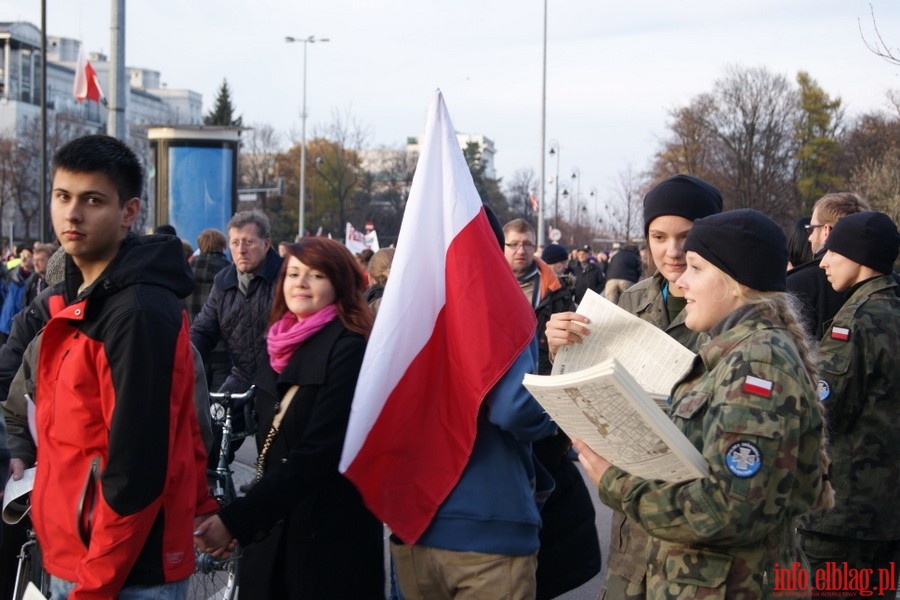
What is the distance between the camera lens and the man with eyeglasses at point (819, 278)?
17.5 ft

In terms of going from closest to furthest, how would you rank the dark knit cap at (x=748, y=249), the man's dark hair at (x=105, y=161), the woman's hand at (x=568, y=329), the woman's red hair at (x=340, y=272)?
the dark knit cap at (x=748, y=249) → the man's dark hair at (x=105, y=161) → the woman's hand at (x=568, y=329) → the woman's red hair at (x=340, y=272)

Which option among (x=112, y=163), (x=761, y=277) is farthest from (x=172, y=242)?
(x=761, y=277)

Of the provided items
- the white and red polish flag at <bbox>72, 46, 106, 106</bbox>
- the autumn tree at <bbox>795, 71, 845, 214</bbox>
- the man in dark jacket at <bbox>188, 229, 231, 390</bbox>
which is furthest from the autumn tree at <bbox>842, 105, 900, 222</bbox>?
the man in dark jacket at <bbox>188, 229, 231, 390</bbox>

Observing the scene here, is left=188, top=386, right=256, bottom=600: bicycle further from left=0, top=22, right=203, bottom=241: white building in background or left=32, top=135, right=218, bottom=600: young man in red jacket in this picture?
left=0, top=22, right=203, bottom=241: white building in background

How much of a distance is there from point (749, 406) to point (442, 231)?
5.14 feet

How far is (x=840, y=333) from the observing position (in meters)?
4.48

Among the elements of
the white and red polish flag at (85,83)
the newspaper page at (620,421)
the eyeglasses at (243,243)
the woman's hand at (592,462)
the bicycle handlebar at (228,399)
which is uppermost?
the white and red polish flag at (85,83)

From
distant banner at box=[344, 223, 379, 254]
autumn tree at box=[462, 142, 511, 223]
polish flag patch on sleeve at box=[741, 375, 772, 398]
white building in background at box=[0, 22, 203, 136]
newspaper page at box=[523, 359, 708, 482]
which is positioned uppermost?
white building in background at box=[0, 22, 203, 136]

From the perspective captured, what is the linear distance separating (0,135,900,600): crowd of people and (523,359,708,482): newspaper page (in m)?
0.08

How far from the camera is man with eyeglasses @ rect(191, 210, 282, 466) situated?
22.0 ft

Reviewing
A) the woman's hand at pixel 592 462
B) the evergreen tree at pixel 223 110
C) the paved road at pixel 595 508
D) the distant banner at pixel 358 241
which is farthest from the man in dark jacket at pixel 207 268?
the evergreen tree at pixel 223 110

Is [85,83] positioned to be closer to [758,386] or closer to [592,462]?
[592,462]

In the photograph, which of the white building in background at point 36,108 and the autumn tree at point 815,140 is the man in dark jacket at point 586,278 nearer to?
the white building in background at point 36,108

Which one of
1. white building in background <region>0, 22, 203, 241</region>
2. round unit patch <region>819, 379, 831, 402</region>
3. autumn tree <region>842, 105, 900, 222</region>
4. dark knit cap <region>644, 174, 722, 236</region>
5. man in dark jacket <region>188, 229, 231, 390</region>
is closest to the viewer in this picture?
dark knit cap <region>644, 174, 722, 236</region>
